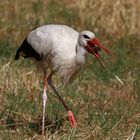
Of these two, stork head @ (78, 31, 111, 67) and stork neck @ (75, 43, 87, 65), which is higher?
stork head @ (78, 31, 111, 67)

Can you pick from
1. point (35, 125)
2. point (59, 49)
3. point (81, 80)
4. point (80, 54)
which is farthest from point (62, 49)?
point (81, 80)

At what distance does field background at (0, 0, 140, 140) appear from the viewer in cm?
600

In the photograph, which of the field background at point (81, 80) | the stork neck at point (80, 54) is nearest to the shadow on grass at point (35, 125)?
the field background at point (81, 80)

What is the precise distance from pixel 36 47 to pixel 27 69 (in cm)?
161

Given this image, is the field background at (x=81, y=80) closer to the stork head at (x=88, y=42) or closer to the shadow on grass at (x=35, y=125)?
the shadow on grass at (x=35, y=125)

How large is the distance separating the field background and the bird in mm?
248

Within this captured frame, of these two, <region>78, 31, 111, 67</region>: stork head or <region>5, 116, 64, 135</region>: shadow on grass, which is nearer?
<region>78, 31, 111, 67</region>: stork head

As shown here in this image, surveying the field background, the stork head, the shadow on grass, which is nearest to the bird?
the stork head

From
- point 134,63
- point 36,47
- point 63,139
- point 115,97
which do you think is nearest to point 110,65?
point 134,63

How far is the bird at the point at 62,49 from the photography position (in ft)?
18.7

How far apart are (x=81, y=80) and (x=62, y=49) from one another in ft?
6.15

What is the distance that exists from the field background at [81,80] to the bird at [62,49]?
9.8 inches

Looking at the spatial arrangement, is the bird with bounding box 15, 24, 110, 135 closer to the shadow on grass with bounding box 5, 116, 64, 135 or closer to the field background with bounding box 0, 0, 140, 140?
the shadow on grass with bounding box 5, 116, 64, 135

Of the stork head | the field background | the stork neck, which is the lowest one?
the field background
